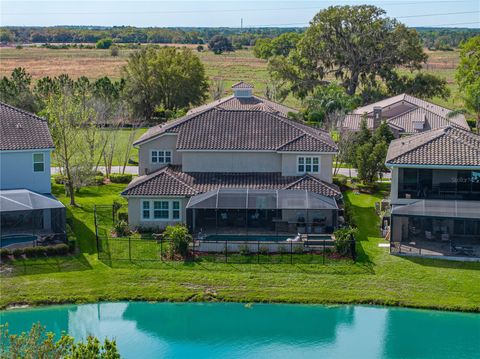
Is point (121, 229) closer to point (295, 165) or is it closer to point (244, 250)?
point (244, 250)

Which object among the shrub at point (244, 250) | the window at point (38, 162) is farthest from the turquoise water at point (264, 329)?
the window at point (38, 162)

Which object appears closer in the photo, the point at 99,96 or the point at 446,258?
the point at 446,258

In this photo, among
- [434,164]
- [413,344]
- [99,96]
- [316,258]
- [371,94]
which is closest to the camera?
[413,344]

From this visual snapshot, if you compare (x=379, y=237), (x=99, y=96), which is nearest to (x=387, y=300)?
(x=379, y=237)

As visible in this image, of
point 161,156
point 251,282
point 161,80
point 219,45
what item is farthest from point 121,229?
point 219,45

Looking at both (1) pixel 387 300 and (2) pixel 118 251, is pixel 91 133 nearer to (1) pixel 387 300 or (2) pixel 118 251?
(2) pixel 118 251

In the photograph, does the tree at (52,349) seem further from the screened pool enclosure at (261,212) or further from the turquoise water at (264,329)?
the screened pool enclosure at (261,212)

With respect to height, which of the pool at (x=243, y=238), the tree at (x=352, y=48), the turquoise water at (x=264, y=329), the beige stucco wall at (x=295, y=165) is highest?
the tree at (x=352, y=48)

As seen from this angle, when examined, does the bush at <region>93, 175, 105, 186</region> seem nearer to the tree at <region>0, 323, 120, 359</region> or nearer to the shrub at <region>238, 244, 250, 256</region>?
the shrub at <region>238, 244, 250, 256</region>
